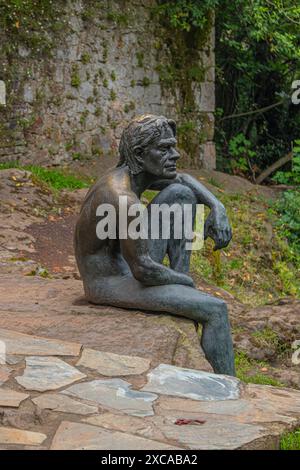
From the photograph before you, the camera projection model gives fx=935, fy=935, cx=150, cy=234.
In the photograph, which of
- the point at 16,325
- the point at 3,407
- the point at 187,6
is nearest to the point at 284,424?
the point at 3,407

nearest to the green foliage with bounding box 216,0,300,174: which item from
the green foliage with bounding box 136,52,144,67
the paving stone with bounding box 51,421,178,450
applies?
the green foliage with bounding box 136,52,144,67

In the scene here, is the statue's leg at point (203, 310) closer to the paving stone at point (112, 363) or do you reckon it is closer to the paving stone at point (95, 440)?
the paving stone at point (112, 363)

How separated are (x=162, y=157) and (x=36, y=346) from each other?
136 centimetres

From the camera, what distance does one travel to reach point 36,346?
491cm

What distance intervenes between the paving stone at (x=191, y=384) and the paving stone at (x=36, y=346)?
19.9 inches

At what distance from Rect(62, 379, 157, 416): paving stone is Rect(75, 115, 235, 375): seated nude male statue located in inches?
37.9

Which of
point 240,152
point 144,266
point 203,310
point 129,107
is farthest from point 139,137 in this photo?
point 240,152

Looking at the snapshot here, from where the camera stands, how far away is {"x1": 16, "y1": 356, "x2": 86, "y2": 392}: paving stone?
432 centimetres

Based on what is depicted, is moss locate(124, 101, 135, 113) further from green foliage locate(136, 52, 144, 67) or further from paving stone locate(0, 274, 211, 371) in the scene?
paving stone locate(0, 274, 211, 371)

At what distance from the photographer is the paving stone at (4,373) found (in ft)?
14.3

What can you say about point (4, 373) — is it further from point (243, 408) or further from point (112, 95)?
point (112, 95)

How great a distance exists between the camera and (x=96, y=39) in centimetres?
1323

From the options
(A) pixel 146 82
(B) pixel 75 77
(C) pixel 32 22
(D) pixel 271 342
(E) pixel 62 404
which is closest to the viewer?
(E) pixel 62 404
